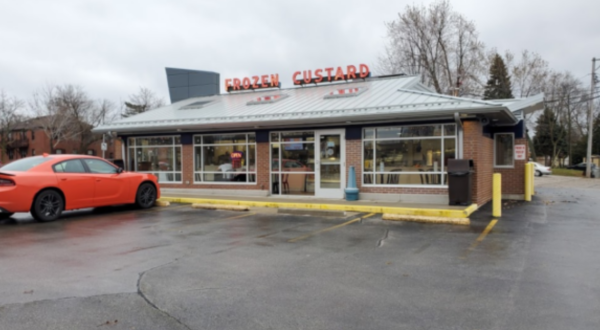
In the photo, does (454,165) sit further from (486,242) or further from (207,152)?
(207,152)

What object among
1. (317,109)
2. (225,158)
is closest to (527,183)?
(317,109)

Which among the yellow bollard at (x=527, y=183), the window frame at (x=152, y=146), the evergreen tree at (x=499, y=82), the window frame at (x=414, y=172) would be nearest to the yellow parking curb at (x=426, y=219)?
the window frame at (x=414, y=172)

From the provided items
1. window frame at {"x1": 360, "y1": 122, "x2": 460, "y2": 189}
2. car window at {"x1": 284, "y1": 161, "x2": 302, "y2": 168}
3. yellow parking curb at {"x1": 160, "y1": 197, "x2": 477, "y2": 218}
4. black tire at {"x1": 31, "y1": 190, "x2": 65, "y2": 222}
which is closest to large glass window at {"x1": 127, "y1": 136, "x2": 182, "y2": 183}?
yellow parking curb at {"x1": 160, "y1": 197, "x2": 477, "y2": 218}

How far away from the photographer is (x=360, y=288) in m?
4.83

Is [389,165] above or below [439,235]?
above

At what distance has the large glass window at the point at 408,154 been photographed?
12.7m

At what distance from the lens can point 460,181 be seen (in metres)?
11.4

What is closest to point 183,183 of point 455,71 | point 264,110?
point 264,110

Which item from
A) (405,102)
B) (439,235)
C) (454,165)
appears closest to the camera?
(439,235)

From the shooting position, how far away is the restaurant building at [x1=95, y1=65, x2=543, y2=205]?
494 inches

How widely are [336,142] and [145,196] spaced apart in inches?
248

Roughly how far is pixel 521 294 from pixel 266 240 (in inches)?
169

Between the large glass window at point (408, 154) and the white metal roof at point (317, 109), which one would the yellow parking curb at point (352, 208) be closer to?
the large glass window at point (408, 154)

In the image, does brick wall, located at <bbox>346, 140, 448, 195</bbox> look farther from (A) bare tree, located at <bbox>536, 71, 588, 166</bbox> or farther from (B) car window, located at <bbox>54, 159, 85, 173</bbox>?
(A) bare tree, located at <bbox>536, 71, 588, 166</bbox>
